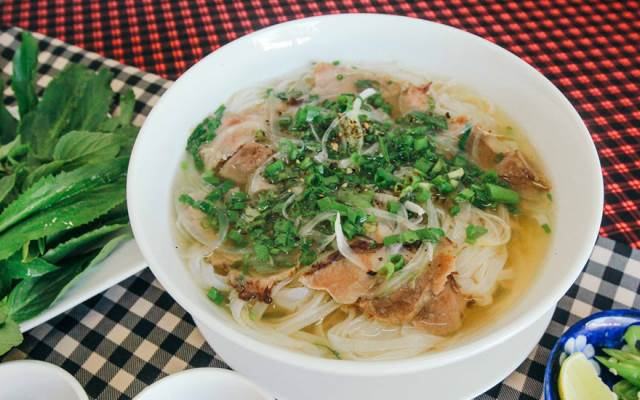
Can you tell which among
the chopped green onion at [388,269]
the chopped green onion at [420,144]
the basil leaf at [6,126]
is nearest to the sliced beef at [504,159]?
the chopped green onion at [420,144]

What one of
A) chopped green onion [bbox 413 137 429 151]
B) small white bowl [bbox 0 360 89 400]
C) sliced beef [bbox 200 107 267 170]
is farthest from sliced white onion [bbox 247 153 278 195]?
small white bowl [bbox 0 360 89 400]

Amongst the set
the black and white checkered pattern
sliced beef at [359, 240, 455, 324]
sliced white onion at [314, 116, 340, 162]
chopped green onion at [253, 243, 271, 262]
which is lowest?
the black and white checkered pattern

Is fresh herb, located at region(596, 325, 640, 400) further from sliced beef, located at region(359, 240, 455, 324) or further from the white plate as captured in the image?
the white plate

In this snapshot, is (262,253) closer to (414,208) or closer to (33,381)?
(414,208)

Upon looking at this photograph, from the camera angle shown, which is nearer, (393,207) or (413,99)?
(393,207)

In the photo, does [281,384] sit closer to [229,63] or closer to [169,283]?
[169,283]

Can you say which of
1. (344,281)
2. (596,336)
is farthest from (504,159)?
(344,281)

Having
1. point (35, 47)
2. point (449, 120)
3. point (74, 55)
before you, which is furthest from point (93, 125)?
point (449, 120)
